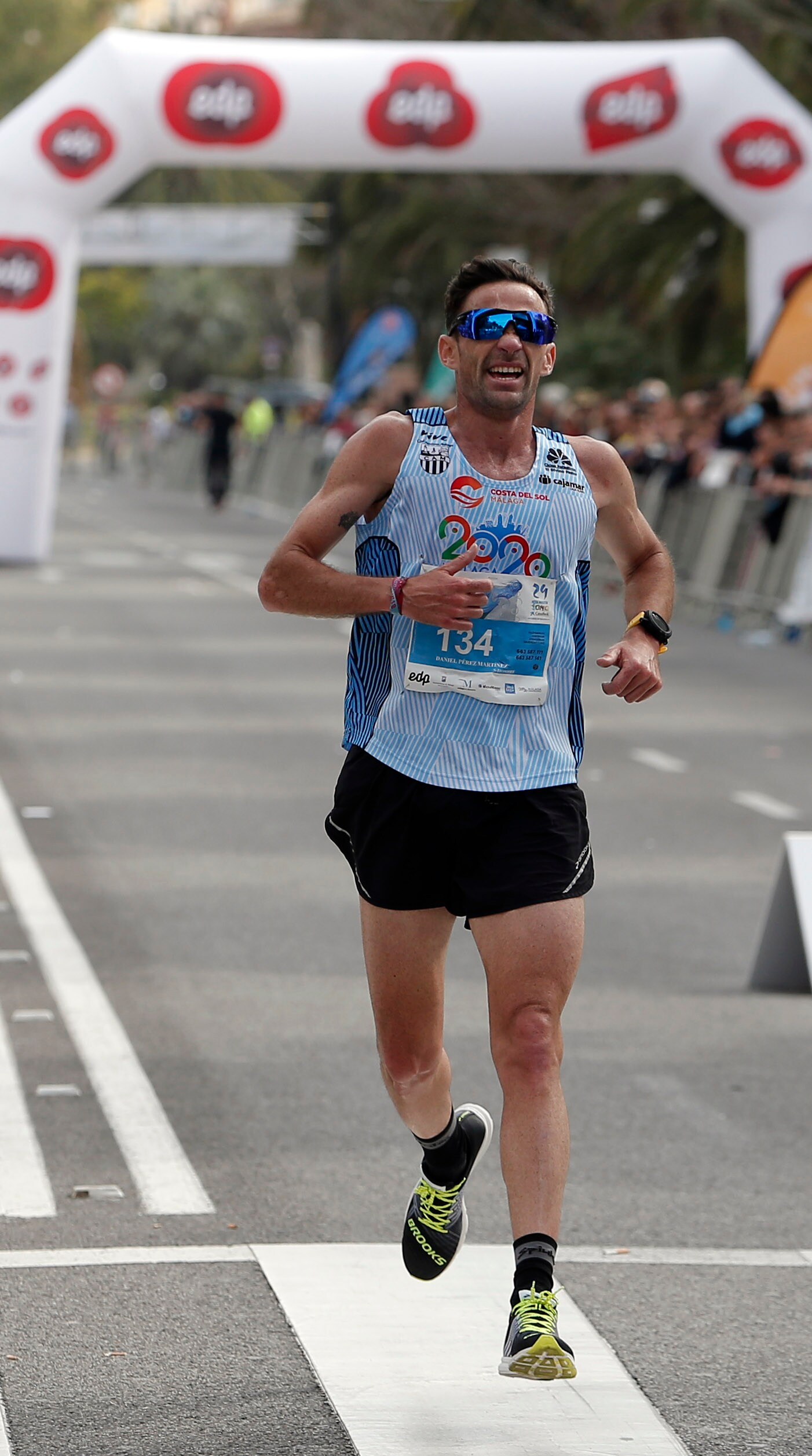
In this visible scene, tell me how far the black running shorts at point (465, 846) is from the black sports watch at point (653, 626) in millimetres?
318

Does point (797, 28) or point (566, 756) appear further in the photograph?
point (797, 28)

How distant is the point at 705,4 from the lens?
34125 millimetres

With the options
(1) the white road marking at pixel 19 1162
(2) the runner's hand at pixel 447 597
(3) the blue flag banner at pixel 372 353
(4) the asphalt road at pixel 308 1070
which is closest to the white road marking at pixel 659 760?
(4) the asphalt road at pixel 308 1070

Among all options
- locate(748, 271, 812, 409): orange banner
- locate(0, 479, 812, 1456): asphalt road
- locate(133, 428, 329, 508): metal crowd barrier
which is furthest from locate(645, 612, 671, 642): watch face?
locate(133, 428, 329, 508): metal crowd barrier

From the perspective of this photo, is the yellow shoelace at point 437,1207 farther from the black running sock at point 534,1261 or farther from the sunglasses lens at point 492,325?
the sunglasses lens at point 492,325

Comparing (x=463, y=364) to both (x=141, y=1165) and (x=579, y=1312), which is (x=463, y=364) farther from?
(x=141, y=1165)

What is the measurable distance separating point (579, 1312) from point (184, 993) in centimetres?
314

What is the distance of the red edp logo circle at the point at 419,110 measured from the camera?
971 inches

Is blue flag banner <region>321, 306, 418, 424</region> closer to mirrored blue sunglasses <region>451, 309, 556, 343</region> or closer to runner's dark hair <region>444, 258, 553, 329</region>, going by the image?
runner's dark hair <region>444, 258, 553, 329</region>

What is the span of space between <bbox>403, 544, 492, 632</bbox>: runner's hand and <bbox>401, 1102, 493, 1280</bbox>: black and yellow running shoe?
3.70 feet

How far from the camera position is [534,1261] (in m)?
4.42

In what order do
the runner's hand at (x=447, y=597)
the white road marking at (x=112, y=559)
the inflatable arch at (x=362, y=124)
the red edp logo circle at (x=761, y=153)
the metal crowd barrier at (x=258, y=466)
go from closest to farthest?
the runner's hand at (x=447, y=597), the inflatable arch at (x=362, y=124), the red edp logo circle at (x=761, y=153), the white road marking at (x=112, y=559), the metal crowd barrier at (x=258, y=466)

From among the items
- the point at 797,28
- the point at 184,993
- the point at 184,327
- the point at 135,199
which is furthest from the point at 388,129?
the point at 184,327

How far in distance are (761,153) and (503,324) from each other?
21.2 m
